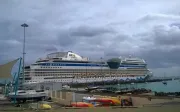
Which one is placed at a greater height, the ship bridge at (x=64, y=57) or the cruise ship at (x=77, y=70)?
the ship bridge at (x=64, y=57)

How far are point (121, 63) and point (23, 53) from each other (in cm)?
5300

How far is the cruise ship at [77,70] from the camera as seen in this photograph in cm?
6785

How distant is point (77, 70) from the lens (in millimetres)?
76562

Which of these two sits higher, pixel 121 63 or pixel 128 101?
pixel 121 63

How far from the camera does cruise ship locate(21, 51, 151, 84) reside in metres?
67.8

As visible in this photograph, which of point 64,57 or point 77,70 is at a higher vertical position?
point 64,57

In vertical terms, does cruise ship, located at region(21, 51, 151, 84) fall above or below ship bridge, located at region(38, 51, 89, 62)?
below

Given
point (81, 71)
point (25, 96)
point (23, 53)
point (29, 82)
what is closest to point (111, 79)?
point (81, 71)

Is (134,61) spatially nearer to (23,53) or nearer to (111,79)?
(111,79)

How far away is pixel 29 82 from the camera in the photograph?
63062mm

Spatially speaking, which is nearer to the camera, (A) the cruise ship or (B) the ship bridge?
(A) the cruise ship

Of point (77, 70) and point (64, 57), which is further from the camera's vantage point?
point (64, 57)

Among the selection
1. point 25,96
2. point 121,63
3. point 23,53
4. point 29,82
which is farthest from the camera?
point 121,63

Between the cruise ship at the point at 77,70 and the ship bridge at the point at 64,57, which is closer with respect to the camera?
the cruise ship at the point at 77,70
